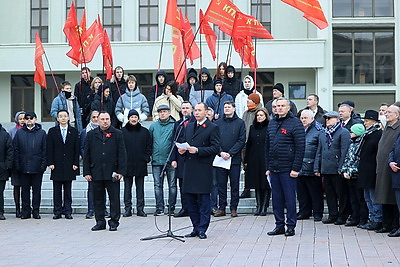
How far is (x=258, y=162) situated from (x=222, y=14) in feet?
12.5

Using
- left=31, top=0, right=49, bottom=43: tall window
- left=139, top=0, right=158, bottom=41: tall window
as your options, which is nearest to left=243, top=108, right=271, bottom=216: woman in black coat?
left=139, top=0, right=158, bottom=41: tall window

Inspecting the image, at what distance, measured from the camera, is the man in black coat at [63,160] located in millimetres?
15141

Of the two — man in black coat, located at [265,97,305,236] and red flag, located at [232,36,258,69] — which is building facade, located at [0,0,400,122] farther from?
man in black coat, located at [265,97,305,236]

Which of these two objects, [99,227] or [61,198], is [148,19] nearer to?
[61,198]

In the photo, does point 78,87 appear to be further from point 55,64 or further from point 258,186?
point 55,64

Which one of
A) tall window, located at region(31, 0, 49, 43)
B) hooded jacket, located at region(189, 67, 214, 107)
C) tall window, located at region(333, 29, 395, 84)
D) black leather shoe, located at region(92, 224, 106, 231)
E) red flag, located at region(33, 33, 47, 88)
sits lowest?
black leather shoe, located at region(92, 224, 106, 231)

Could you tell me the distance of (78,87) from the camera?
62.4 feet

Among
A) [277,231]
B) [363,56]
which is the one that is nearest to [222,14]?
[277,231]

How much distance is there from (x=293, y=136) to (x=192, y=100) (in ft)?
19.6

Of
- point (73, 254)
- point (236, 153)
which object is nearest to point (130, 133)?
point (236, 153)

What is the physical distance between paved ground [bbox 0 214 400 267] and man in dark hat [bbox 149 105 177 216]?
103cm

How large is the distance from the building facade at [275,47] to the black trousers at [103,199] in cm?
1973

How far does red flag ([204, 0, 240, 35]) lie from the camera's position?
16641 mm

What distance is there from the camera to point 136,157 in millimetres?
15281
